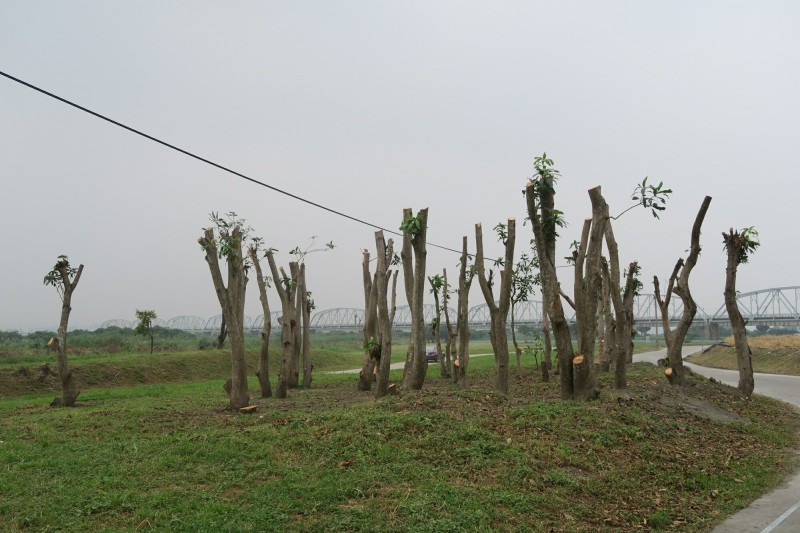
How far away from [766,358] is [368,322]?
29661 millimetres

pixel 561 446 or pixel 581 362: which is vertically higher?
pixel 581 362

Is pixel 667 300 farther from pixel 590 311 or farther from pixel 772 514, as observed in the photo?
pixel 772 514

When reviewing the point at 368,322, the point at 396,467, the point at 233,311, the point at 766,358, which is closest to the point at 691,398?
the point at 368,322

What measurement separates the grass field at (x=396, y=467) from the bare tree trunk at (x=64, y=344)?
3781 mm

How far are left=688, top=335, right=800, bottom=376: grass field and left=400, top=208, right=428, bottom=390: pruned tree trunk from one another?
2636 cm

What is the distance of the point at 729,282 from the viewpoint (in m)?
16.3

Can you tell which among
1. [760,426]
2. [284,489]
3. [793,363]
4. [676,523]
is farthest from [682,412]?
[793,363]

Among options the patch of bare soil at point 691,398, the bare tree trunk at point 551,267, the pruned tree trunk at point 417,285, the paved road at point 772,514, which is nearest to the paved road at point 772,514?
the paved road at point 772,514

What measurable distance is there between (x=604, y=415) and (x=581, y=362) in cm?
165

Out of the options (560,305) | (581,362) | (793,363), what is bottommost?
(793,363)

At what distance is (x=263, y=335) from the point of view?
45.5 feet

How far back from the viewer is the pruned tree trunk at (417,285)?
39.8 feet

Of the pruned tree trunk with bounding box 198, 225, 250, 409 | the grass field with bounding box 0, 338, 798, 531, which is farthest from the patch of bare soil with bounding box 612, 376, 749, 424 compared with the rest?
the pruned tree trunk with bounding box 198, 225, 250, 409

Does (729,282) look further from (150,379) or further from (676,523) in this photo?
(150,379)
